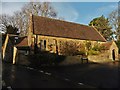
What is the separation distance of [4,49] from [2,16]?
17.9m

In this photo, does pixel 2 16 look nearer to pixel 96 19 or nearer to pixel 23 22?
pixel 23 22

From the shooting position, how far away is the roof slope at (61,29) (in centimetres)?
3422

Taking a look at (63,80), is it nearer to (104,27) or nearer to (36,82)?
(36,82)

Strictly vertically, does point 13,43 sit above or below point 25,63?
above

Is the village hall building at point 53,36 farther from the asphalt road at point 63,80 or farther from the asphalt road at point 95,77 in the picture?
the asphalt road at point 63,80

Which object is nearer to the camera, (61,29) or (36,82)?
(36,82)

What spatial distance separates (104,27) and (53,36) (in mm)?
29893

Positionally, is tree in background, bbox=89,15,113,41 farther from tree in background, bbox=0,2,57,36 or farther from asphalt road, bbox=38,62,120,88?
asphalt road, bbox=38,62,120,88

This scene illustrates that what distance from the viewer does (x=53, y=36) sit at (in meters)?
34.5

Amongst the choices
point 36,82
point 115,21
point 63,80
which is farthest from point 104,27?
point 36,82

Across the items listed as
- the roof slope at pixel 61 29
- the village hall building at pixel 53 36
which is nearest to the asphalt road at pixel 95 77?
the village hall building at pixel 53 36

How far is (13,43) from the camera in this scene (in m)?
37.4

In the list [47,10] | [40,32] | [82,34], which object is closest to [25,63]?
[40,32]

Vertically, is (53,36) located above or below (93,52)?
above
